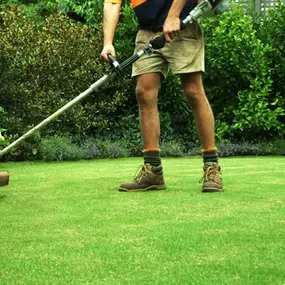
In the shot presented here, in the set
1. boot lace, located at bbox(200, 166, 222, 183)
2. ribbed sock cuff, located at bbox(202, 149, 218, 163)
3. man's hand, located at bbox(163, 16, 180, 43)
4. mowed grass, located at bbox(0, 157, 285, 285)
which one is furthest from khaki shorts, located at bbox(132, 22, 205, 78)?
mowed grass, located at bbox(0, 157, 285, 285)

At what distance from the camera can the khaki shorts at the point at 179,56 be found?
5.43m

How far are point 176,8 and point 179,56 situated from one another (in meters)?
0.33

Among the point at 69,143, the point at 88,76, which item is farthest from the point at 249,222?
the point at 88,76

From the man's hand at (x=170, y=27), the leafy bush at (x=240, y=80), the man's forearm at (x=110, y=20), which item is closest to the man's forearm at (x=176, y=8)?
the man's hand at (x=170, y=27)

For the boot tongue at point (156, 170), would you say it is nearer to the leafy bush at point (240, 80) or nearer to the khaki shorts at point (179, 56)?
the khaki shorts at point (179, 56)

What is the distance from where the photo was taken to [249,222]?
390cm

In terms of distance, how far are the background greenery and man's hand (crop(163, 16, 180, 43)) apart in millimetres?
4586

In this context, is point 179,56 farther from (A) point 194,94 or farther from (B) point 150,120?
(B) point 150,120

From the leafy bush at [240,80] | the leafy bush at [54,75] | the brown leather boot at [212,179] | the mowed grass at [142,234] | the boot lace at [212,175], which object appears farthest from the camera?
the leafy bush at [240,80]

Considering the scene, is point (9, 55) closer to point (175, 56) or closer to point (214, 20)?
point (214, 20)

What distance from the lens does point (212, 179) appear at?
5.25 metres

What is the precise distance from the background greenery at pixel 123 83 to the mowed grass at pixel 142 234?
14.8ft

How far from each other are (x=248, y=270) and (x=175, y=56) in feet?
9.05

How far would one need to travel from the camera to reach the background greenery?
1013 cm
